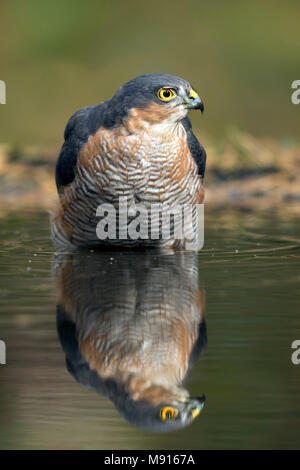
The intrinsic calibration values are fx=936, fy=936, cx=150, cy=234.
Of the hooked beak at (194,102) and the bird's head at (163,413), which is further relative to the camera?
the hooked beak at (194,102)

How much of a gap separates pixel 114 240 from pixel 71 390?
10.8 ft

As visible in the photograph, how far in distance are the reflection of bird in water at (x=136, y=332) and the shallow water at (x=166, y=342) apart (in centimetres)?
2

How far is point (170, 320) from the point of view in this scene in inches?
167

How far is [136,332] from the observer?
399cm

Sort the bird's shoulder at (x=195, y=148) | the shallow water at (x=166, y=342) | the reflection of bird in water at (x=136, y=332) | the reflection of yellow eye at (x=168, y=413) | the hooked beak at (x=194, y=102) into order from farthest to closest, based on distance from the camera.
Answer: the bird's shoulder at (x=195, y=148)
the hooked beak at (x=194, y=102)
the reflection of bird in water at (x=136, y=332)
the reflection of yellow eye at (x=168, y=413)
the shallow water at (x=166, y=342)

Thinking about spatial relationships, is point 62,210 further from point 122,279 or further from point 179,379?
point 179,379

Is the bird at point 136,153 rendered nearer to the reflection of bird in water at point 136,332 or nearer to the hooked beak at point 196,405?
the reflection of bird in water at point 136,332

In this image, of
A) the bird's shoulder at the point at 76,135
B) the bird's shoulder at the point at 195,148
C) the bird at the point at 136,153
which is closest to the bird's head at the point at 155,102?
the bird at the point at 136,153

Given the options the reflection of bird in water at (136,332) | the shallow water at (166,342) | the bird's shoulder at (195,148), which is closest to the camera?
the shallow water at (166,342)

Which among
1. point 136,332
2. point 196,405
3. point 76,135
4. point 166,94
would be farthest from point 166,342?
point 76,135

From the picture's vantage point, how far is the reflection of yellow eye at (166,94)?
590 centimetres

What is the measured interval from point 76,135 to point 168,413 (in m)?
3.68

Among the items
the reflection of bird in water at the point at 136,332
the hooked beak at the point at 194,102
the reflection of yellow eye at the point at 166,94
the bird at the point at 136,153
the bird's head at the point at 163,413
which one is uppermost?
the reflection of yellow eye at the point at 166,94

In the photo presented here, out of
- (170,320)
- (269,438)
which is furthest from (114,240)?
(269,438)
